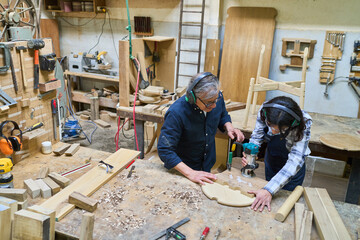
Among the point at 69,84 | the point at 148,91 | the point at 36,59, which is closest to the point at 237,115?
the point at 148,91

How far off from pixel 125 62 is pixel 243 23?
2.74m

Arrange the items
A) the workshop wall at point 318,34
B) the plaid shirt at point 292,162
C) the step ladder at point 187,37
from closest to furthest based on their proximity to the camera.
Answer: the plaid shirt at point 292,162 < the workshop wall at point 318,34 < the step ladder at point 187,37

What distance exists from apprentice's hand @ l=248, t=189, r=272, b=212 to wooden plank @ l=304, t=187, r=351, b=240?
0.25 metres

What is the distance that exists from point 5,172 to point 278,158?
201cm

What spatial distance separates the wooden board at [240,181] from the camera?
2002 mm

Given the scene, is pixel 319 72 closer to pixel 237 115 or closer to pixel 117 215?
pixel 237 115

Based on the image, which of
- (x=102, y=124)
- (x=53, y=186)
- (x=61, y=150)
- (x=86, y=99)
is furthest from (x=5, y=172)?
(x=86, y=99)

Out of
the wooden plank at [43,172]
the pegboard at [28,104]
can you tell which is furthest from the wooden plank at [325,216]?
the pegboard at [28,104]

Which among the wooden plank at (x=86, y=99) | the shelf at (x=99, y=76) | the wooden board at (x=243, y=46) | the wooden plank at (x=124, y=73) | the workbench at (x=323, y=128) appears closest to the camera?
the workbench at (x=323, y=128)

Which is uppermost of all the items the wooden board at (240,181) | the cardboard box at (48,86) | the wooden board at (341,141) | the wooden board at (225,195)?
the cardboard box at (48,86)

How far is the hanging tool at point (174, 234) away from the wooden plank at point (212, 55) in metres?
4.51

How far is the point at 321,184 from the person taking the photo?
3746 mm

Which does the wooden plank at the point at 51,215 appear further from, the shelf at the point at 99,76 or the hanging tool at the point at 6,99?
the shelf at the point at 99,76

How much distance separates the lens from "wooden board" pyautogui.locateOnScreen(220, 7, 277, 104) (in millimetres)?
5168
